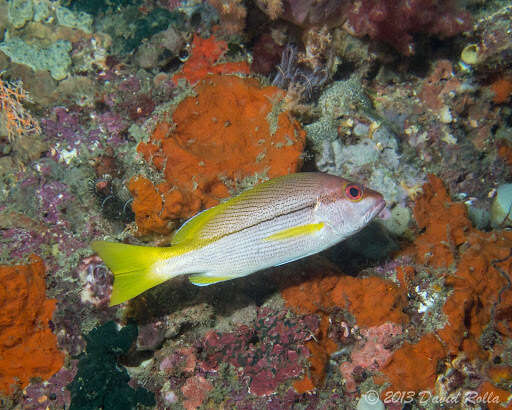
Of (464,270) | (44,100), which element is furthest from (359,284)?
(44,100)

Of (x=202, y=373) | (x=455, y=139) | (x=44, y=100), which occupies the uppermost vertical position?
(x=44, y=100)

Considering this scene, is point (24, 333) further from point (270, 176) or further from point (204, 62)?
point (204, 62)

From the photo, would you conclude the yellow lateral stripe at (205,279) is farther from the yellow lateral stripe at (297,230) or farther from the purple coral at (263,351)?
the purple coral at (263,351)

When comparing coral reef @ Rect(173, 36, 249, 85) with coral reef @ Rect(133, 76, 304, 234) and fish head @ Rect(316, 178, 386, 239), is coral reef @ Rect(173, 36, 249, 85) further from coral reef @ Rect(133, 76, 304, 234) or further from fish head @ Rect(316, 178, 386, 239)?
fish head @ Rect(316, 178, 386, 239)

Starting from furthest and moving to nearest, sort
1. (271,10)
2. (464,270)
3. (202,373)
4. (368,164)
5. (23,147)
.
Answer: (23,147), (271,10), (368,164), (464,270), (202,373)

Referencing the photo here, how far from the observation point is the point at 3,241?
378cm

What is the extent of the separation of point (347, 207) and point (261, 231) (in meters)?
0.81

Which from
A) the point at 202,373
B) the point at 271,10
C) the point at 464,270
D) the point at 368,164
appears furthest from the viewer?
the point at 271,10

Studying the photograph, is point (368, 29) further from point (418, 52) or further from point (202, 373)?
point (202, 373)

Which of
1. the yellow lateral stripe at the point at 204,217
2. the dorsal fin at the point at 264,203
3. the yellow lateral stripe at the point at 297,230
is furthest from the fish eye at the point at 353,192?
the yellow lateral stripe at the point at 204,217

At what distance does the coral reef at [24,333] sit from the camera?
3.33m

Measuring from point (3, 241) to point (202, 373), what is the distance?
291cm

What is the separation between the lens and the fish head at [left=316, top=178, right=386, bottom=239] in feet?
9.13

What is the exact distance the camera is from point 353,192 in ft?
9.19
